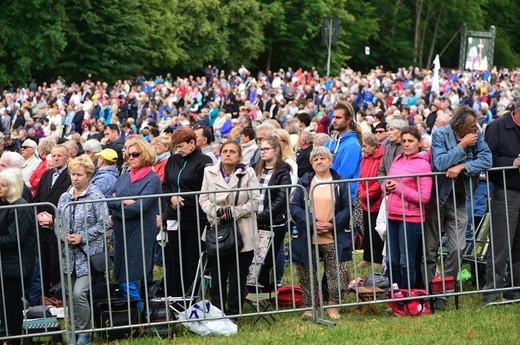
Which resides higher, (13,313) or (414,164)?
(414,164)

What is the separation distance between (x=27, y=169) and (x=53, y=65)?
45.1m

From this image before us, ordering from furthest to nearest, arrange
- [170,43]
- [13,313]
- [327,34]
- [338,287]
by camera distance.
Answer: [170,43], [327,34], [338,287], [13,313]

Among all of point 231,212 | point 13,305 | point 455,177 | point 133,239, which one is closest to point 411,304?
point 455,177

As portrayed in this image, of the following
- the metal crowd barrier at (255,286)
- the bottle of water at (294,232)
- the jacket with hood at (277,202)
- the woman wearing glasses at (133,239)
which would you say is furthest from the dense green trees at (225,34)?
the woman wearing glasses at (133,239)

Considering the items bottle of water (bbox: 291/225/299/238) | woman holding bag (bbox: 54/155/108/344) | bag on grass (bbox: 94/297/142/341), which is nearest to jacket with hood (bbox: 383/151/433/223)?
bottle of water (bbox: 291/225/299/238)

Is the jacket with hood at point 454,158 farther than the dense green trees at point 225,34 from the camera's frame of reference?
No

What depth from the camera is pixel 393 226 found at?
421 inches

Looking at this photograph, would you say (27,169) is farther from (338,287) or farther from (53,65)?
(53,65)

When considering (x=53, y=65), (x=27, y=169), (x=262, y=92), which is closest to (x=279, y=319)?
(x=27, y=169)

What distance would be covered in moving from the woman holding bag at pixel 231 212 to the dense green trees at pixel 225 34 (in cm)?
4859

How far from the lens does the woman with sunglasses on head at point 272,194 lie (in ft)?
34.3

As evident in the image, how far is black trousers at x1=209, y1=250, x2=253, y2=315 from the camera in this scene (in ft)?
33.1

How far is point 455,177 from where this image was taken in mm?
10422

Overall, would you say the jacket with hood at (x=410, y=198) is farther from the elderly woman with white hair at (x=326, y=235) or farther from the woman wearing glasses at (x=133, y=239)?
the woman wearing glasses at (x=133, y=239)
